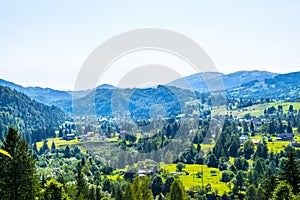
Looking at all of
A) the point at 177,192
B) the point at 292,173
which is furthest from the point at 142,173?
the point at 292,173

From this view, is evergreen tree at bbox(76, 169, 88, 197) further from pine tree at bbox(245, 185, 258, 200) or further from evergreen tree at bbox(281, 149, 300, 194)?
pine tree at bbox(245, 185, 258, 200)

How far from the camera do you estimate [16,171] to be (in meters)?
28.9

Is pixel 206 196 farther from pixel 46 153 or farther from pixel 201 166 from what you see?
pixel 46 153

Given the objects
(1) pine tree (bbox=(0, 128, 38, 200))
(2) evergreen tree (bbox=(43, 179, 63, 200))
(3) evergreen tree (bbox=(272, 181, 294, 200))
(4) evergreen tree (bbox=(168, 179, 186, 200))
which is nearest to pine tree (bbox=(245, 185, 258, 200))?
(4) evergreen tree (bbox=(168, 179, 186, 200))

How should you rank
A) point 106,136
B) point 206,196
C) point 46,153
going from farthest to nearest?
point 106,136 < point 46,153 < point 206,196

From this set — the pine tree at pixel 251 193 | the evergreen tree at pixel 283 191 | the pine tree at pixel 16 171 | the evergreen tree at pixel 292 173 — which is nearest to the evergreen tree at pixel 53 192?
the pine tree at pixel 16 171

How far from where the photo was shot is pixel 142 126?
196375 millimetres

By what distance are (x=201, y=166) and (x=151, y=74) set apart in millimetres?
40784

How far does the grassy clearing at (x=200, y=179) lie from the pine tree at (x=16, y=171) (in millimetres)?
63322

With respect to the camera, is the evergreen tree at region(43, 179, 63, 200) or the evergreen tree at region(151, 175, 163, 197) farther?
the evergreen tree at region(151, 175, 163, 197)

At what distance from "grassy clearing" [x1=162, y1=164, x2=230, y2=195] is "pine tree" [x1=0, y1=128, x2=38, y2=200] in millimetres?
63322

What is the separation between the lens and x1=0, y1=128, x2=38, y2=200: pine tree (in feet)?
93.4

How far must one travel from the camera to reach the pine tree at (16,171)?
2845cm

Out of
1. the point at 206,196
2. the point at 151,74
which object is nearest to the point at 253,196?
the point at 206,196
